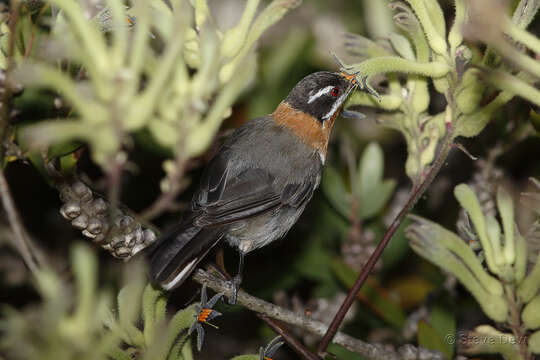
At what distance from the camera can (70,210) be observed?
2494 mm

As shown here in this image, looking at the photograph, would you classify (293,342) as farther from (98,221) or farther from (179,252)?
(98,221)

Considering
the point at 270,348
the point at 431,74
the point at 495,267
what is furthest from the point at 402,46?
the point at 270,348

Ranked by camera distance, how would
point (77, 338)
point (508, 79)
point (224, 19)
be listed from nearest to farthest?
1. point (77, 338)
2. point (508, 79)
3. point (224, 19)

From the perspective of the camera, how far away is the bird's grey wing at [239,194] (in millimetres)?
3539

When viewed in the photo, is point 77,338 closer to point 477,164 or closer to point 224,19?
point 477,164

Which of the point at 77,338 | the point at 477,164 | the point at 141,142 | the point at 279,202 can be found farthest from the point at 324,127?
the point at 77,338

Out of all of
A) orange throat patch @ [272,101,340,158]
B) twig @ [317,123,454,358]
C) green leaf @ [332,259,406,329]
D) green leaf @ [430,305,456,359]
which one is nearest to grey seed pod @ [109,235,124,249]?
twig @ [317,123,454,358]

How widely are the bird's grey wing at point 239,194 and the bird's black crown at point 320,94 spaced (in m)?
0.58

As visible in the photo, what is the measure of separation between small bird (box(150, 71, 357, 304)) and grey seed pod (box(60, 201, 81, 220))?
743 mm

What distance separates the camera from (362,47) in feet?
9.93

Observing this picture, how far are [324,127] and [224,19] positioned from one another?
134 cm

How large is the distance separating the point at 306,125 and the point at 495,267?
2.40m

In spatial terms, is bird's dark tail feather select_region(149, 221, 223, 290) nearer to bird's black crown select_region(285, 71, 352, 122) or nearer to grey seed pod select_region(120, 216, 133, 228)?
grey seed pod select_region(120, 216, 133, 228)

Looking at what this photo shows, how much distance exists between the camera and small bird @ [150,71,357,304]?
3.57m
